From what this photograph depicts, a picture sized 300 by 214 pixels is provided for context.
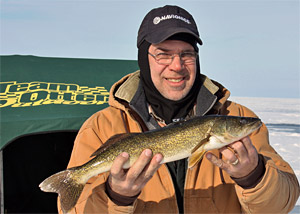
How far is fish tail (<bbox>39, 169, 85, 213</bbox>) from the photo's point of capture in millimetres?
3121

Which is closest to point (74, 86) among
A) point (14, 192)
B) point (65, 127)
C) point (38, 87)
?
point (38, 87)

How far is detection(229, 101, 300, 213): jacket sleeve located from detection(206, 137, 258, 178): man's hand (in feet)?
0.55

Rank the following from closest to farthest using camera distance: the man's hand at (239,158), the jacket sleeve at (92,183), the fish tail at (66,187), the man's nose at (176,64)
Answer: the man's hand at (239,158) → the jacket sleeve at (92,183) → the fish tail at (66,187) → the man's nose at (176,64)

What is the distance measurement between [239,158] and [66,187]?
4.52 ft

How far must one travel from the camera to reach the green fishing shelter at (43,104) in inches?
243

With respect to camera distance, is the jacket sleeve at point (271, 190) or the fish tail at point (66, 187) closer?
the jacket sleeve at point (271, 190)

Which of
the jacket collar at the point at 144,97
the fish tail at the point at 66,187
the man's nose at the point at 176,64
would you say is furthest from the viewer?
the jacket collar at the point at 144,97

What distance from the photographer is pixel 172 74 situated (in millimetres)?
3410

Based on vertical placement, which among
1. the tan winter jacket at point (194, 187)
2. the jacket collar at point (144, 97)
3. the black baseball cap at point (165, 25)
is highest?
the black baseball cap at point (165, 25)

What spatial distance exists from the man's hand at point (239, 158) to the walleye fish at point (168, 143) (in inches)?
5.8

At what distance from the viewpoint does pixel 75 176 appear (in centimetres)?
312

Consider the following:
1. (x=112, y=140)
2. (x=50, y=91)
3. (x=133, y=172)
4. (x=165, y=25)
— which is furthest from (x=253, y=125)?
(x=50, y=91)

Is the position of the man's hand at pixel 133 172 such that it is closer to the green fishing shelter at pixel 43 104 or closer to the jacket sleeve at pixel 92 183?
the jacket sleeve at pixel 92 183

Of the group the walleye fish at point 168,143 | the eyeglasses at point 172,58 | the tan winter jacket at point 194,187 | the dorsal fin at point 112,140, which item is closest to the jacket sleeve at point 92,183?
the tan winter jacket at point 194,187
